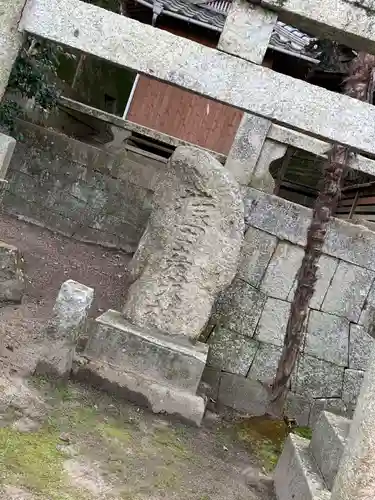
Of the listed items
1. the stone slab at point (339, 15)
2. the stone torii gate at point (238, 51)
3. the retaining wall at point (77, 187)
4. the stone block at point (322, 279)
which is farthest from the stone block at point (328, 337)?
the stone slab at point (339, 15)

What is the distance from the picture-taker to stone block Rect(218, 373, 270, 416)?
5.56 metres

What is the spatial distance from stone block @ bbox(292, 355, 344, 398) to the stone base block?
1.75 metres

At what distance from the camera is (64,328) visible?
153 inches

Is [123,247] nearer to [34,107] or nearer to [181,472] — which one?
[34,107]

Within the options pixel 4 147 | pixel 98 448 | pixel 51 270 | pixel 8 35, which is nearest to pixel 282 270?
pixel 51 270

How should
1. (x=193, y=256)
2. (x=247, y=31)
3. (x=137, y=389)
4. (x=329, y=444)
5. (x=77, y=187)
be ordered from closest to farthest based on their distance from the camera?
(x=247, y=31)
(x=329, y=444)
(x=137, y=389)
(x=193, y=256)
(x=77, y=187)

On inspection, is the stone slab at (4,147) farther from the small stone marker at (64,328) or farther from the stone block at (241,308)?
the stone block at (241,308)

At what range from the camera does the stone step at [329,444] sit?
320 cm

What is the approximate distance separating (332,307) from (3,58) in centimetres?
378

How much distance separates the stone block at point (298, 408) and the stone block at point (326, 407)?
2.1 inches

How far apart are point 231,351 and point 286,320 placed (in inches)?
24.4

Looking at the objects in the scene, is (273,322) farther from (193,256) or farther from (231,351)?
(193,256)

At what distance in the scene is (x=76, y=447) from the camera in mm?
3381

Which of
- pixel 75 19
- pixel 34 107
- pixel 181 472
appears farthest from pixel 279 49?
pixel 181 472
